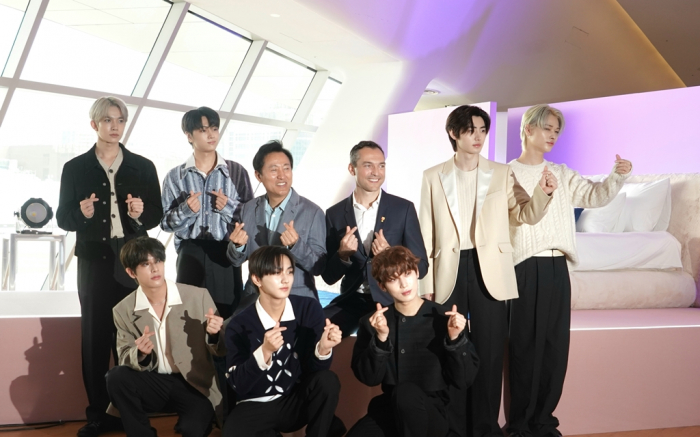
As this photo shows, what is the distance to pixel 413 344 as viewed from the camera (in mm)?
2314

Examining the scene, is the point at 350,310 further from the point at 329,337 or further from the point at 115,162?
the point at 115,162

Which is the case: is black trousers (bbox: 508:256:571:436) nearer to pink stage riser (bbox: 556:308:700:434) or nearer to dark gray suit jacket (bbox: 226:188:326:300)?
pink stage riser (bbox: 556:308:700:434)

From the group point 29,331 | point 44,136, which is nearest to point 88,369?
point 29,331

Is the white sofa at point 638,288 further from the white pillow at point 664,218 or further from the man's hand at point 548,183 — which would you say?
the man's hand at point 548,183

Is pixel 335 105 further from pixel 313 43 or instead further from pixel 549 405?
pixel 549 405

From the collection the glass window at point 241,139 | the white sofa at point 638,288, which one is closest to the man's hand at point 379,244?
the white sofa at point 638,288

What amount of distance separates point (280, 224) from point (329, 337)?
0.69 metres

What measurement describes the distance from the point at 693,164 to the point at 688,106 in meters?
0.47

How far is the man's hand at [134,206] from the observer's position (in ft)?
8.96

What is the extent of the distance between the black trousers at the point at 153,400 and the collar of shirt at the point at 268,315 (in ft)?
1.50

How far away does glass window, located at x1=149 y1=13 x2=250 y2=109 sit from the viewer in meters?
6.90

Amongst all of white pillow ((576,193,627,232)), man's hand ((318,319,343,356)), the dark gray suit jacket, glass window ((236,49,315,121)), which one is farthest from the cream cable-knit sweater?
glass window ((236,49,315,121))

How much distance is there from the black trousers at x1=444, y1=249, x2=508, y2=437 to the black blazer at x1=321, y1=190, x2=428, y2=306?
0.63 ft

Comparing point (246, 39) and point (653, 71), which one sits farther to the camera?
→ point (653, 71)
